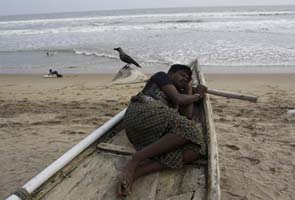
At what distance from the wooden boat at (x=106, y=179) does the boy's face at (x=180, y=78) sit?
45cm

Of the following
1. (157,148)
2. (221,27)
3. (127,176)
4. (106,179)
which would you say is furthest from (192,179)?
(221,27)

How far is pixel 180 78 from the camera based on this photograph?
3.70m

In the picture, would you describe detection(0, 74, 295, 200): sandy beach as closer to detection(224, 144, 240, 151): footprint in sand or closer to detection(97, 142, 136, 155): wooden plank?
detection(224, 144, 240, 151): footprint in sand

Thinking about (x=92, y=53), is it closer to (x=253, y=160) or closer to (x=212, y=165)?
(x=253, y=160)

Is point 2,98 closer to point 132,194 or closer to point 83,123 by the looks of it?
point 83,123

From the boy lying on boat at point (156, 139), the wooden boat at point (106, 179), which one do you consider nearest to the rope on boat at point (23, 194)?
the wooden boat at point (106, 179)

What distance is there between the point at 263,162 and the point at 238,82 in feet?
16.9

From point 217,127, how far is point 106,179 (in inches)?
120

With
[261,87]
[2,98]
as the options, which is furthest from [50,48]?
[261,87]

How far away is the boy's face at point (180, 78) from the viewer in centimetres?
369

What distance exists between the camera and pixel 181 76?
370 centimetres

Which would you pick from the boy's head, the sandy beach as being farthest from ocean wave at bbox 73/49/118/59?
the boy's head

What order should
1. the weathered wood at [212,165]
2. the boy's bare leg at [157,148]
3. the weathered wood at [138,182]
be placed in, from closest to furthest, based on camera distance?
1. the weathered wood at [212,165]
2. the weathered wood at [138,182]
3. the boy's bare leg at [157,148]

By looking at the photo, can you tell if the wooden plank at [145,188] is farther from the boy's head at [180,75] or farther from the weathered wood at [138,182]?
the boy's head at [180,75]
